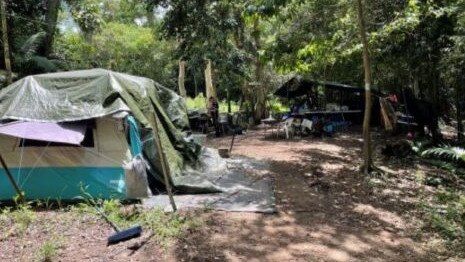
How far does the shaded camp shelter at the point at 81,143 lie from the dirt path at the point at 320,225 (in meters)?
1.55

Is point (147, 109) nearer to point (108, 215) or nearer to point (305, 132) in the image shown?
point (108, 215)

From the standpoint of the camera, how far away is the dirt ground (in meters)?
5.08

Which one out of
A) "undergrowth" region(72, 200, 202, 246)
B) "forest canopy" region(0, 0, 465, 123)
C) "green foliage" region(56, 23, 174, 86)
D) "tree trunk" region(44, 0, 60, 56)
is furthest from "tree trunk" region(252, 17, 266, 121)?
"undergrowth" region(72, 200, 202, 246)

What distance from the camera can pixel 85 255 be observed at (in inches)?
201

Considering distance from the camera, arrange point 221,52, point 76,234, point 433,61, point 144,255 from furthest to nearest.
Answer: point 221,52
point 433,61
point 76,234
point 144,255

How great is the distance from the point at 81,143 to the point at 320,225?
3937 mm

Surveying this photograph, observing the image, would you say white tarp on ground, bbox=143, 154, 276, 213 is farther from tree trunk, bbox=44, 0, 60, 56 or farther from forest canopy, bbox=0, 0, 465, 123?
tree trunk, bbox=44, 0, 60, 56

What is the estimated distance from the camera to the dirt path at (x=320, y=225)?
5.11m

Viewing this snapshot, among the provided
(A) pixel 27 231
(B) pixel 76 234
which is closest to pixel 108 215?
(B) pixel 76 234

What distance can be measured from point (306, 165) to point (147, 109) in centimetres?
399

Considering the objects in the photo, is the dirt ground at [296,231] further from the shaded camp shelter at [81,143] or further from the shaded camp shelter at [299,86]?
the shaded camp shelter at [299,86]

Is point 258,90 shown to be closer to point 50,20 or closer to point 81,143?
point 50,20

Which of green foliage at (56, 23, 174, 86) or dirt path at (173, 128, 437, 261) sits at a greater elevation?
green foliage at (56, 23, 174, 86)

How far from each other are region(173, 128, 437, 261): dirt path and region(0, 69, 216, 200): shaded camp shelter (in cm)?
155
